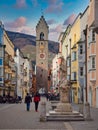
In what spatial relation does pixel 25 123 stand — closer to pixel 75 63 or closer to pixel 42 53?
pixel 75 63

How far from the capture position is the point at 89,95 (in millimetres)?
62438

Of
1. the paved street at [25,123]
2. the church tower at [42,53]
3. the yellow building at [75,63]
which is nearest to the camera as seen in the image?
the paved street at [25,123]

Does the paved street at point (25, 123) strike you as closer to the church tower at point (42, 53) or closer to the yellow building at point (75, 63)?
the yellow building at point (75, 63)

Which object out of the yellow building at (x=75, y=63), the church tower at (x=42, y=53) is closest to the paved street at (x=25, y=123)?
the yellow building at (x=75, y=63)

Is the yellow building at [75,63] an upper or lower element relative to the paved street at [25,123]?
upper

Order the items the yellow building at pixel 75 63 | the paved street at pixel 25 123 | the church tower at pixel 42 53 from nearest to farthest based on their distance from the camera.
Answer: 1. the paved street at pixel 25 123
2. the yellow building at pixel 75 63
3. the church tower at pixel 42 53

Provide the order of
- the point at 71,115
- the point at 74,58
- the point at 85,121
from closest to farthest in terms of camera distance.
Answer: the point at 85,121 < the point at 71,115 < the point at 74,58

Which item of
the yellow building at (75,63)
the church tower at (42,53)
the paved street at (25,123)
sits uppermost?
the church tower at (42,53)

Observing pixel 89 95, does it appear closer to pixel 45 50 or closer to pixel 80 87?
pixel 80 87

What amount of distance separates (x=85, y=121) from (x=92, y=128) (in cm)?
546

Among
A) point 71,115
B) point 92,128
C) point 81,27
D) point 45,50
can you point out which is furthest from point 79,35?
point 45,50

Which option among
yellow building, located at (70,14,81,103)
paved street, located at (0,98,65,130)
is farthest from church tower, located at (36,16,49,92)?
paved street, located at (0,98,65,130)

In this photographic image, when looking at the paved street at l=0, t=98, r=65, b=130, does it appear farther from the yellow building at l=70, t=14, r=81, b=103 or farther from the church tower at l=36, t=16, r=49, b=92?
the church tower at l=36, t=16, r=49, b=92

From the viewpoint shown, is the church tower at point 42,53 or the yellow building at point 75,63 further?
the church tower at point 42,53
